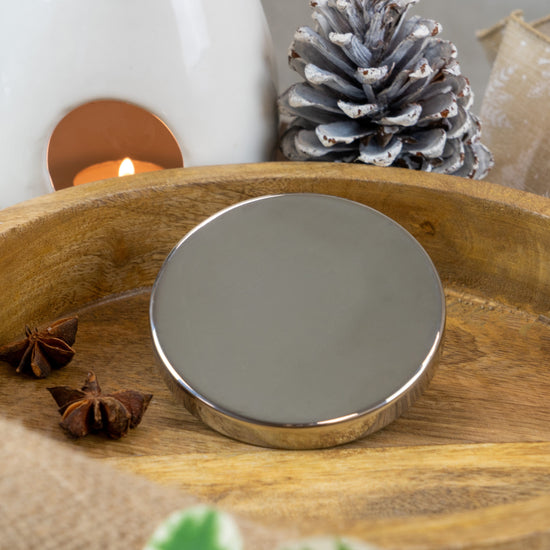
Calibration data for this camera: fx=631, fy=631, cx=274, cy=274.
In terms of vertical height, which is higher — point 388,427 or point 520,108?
point 520,108

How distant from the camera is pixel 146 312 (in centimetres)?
46

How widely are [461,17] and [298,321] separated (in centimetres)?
61

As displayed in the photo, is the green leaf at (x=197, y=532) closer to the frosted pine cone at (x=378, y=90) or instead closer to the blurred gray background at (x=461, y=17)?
the frosted pine cone at (x=378, y=90)

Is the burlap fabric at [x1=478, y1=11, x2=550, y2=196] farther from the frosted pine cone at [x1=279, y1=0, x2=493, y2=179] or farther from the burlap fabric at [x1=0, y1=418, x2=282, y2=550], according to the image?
the burlap fabric at [x1=0, y1=418, x2=282, y2=550]

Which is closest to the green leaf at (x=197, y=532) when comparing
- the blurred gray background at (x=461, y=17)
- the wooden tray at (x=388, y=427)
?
the wooden tray at (x=388, y=427)

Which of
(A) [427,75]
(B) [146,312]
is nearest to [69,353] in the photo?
(B) [146,312]

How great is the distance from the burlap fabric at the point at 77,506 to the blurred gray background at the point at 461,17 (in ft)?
2.39

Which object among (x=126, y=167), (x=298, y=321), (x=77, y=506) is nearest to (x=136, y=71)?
(x=126, y=167)

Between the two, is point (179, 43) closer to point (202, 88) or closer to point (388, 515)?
point (202, 88)

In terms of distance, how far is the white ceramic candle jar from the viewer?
438 mm

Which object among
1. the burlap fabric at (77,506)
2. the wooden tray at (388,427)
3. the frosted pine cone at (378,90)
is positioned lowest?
the wooden tray at (388,427)

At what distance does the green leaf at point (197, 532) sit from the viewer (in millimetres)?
171

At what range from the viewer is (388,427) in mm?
374

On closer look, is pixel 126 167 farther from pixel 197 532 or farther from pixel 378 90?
pixel 197 532
